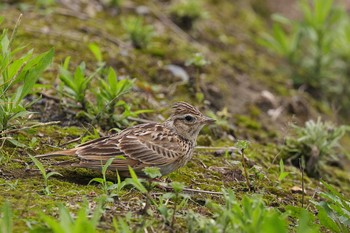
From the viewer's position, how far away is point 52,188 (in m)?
5.70

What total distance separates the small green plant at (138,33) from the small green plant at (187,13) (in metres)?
1.22

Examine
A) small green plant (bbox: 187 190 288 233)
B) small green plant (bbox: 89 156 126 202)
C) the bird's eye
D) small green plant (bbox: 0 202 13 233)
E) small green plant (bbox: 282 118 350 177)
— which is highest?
small green plant (bbox: 187 190 288 233)

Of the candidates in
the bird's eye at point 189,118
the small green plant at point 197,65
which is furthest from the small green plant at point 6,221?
the small green plant at point 197,65

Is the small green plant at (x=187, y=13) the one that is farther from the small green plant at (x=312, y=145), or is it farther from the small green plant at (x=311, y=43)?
the small green plant at (x=312, y=145)

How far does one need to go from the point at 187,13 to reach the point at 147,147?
504 centimetres

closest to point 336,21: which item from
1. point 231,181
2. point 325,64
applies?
point 325,64

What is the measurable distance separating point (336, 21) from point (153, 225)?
22.3 feet

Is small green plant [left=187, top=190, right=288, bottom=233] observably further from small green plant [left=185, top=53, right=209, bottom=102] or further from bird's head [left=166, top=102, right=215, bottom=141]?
small green plant [left=185, top=53, right=209, bottom=102]

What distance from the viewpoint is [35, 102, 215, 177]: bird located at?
6008 millimetres

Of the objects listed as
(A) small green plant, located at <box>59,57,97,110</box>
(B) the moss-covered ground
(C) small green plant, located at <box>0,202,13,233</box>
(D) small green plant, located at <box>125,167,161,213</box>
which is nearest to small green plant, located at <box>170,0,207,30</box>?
(B) the moss-covered ground

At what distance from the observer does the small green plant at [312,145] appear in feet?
26.3

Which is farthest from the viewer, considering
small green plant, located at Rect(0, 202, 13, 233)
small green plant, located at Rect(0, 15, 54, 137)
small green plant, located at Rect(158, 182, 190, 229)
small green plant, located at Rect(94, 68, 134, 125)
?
small green plant, located at Rect(94, 68, 134, 125)

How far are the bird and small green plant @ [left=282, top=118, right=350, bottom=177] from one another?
174 cm

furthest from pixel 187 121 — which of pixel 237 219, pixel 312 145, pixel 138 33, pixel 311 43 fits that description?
pixel 311 43
